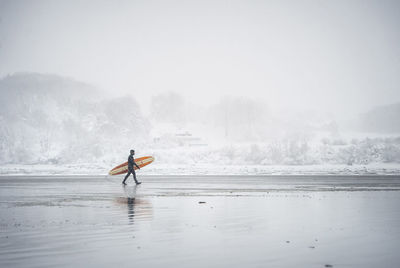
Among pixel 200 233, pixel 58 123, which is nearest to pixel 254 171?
pixel 200 233

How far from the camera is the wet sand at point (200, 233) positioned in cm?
642

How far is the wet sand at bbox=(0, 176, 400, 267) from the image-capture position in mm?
6422

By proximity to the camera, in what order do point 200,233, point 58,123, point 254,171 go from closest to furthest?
point 200,233
point 254,171
point 58,123

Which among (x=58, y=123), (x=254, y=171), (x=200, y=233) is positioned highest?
(x=58, y=123)

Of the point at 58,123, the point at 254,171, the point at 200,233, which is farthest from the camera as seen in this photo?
the point at 58,123

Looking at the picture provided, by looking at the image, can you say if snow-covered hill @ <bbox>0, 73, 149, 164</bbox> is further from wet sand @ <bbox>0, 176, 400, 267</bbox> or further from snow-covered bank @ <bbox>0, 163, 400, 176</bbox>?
wet sand @ <bbox>0, 176, 400, 267</bbox>

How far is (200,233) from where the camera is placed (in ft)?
28.7

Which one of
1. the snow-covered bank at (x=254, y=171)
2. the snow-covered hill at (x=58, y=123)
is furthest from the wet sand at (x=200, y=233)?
the snow-covered hill at (x=58, y=123)

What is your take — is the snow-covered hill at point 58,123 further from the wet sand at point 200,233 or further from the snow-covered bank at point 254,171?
the wet sand at point 200,233

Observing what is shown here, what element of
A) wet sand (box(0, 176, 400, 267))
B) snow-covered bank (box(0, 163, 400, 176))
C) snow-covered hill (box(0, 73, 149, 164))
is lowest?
snow-covered bank (box(0, 163, 400, 176))

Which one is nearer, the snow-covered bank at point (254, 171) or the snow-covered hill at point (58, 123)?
the snow-covered bank at point (254, 171)

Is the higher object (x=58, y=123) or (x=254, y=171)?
(x=58, y=123)

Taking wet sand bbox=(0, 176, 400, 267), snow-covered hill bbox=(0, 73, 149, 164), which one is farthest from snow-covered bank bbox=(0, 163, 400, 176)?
snow-covered hill bbox=(0, 73, 149, 164)

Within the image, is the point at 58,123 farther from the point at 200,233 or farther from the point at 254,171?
the point at 200,233
